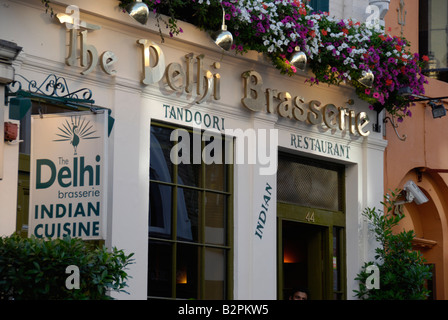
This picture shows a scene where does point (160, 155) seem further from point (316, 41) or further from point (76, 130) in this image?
point (316, 41)

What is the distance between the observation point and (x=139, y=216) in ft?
35.0

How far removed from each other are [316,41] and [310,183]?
2037mm

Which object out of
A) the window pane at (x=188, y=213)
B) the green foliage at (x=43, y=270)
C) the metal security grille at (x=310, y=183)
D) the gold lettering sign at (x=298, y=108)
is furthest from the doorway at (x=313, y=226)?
the green foliage at (x=43, y=270)

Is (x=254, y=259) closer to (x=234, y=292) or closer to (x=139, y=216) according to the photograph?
(x=234, y=292)

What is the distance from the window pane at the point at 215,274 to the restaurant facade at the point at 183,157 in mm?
16

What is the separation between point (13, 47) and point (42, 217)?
1513 mm

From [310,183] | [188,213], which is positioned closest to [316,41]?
[310,183]

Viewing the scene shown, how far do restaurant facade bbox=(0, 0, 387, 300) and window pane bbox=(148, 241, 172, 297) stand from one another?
0.02m

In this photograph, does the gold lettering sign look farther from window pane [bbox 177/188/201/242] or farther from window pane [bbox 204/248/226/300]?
window pane [bbox 204/248/226/300]

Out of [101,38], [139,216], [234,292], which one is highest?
[101,38]

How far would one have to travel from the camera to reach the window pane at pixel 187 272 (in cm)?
1117

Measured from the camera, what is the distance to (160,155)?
36.7 ft

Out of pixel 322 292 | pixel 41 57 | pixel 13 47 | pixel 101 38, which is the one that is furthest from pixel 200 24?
pixel 322 292

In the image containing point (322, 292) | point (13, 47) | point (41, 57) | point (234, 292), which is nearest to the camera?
point (13, 47)
